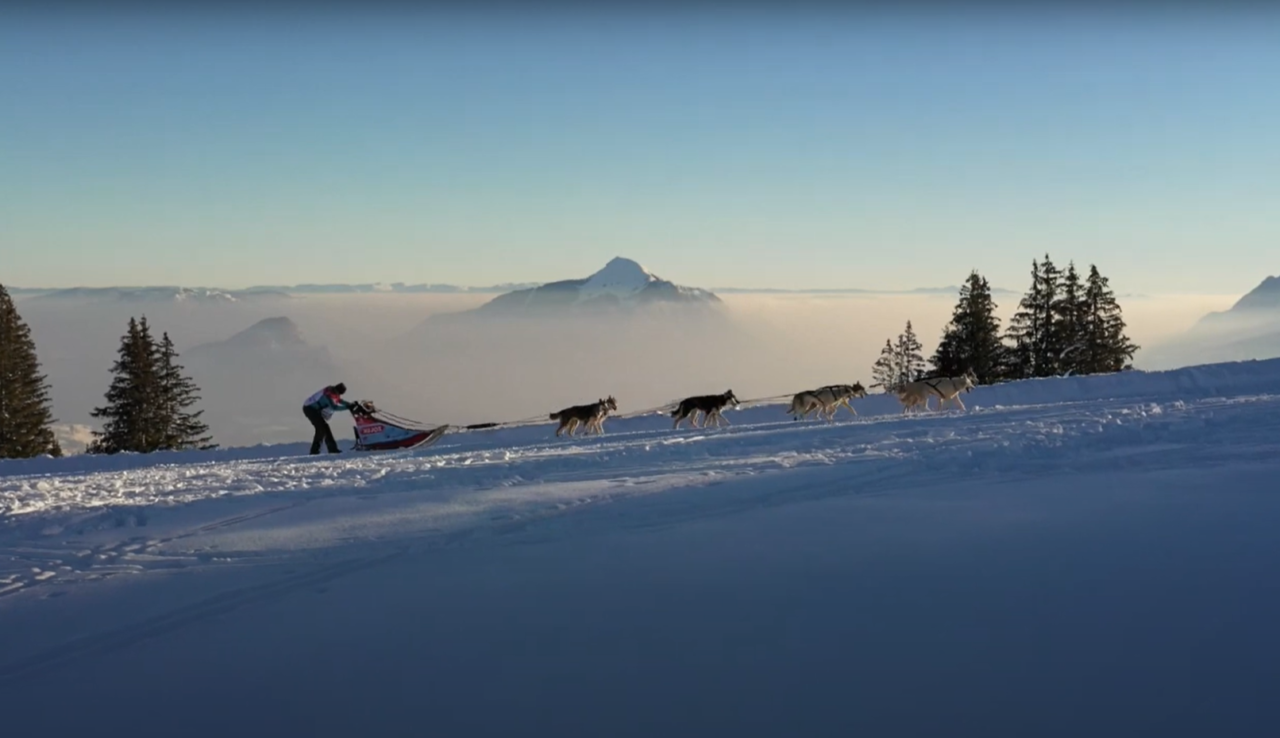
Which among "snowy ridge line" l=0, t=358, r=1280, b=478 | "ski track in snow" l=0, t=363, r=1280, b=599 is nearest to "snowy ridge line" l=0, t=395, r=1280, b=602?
"ski track in snow" l=0, t=363, r=1280, b=599

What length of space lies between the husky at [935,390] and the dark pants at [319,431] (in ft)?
42.4

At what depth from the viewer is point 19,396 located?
1599 inches

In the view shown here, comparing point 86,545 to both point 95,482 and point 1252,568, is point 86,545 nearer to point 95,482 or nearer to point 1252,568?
point 95,482

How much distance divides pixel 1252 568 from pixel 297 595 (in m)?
6.74

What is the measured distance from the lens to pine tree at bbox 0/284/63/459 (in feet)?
131

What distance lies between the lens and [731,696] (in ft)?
17.0

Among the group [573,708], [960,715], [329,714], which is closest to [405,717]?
[329,714]

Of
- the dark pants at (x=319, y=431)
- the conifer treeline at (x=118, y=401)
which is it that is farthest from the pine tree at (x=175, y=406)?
the dark pants at (x=319, y=431)

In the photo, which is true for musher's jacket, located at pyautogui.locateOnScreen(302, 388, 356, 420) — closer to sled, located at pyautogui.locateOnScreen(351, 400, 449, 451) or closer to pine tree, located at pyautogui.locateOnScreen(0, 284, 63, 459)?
sled, located at pyautogui.locateOnScreen(351, 400, 449, 451)

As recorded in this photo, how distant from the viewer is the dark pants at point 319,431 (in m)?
18.9

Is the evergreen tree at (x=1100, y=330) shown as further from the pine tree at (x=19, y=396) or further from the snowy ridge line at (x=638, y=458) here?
the pine tree at (x=19, y=396)

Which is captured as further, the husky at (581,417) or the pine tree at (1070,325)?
the pine tree at (1070,325)

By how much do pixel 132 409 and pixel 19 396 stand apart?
461cm

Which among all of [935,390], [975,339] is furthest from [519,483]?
[975,339]
